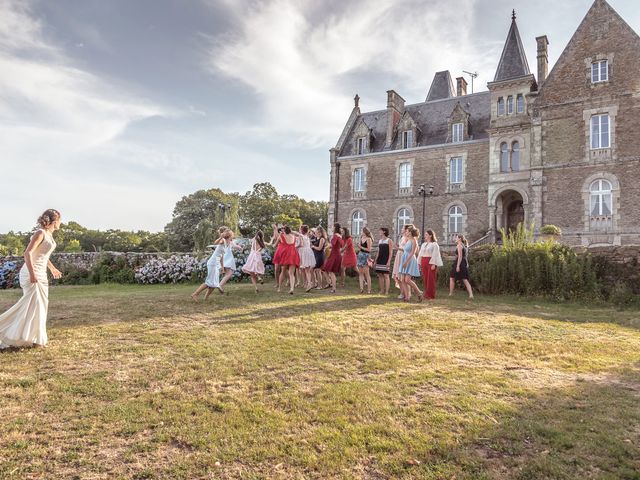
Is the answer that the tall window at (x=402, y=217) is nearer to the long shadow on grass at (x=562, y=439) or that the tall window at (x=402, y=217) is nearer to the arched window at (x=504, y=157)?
the arched window at (x=504, y=157)

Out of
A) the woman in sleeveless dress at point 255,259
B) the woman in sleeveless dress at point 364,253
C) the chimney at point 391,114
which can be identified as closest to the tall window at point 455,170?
the chimney at point 391,114

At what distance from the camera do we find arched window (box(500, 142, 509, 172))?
26.1 meters

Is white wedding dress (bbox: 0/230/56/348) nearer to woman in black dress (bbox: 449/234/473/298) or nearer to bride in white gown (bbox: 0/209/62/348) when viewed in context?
bride in white gown (bbox: 0/209/62/348)

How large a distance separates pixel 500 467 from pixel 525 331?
5.00 m

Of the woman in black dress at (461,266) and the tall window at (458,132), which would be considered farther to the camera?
the tall window at (458,132)

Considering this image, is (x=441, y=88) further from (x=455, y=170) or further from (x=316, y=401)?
(x=316, y=401)

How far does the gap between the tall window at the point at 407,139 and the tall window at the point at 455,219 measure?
18.4 feet

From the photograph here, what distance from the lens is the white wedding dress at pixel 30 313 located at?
5.80 metres

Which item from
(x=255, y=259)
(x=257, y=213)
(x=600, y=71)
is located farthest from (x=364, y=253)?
(x=257, y=213)

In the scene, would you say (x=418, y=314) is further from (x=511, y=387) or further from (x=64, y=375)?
(x=64, y=375)

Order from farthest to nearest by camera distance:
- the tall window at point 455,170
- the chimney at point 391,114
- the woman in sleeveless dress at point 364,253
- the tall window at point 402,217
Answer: the chimney at point 391,114 < the tall window at point 402,217 < the tall window at point 455,170 < the woman in sleeveless dress at point 364,253

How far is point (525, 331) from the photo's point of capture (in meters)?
7.71

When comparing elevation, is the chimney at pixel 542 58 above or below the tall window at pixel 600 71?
above

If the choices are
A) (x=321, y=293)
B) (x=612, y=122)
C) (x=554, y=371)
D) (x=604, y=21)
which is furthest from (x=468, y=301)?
(x=604, y=21)
